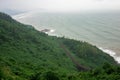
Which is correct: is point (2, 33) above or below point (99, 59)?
above

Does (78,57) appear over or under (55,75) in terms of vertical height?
under

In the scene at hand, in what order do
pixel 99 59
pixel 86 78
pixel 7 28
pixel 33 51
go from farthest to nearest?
pixel 7 28
pixel 99 59
pixel 33 51
pixel 86 78

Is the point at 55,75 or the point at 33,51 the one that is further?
the point at 33,51

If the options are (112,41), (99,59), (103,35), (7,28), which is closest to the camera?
(99,59)

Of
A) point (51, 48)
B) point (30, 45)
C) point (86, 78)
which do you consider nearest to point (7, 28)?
point (30, 45)

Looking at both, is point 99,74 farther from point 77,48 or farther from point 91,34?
point 91,34

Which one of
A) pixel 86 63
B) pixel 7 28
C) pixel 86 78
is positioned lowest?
pixel 86 63

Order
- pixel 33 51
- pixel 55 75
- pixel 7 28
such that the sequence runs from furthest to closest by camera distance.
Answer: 1. pixel 7 28
2. pixel 33 51
3. pixel 55 75

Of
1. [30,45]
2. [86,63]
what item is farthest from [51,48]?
[86,63]

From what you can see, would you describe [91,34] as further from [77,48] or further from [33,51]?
[33,51]
